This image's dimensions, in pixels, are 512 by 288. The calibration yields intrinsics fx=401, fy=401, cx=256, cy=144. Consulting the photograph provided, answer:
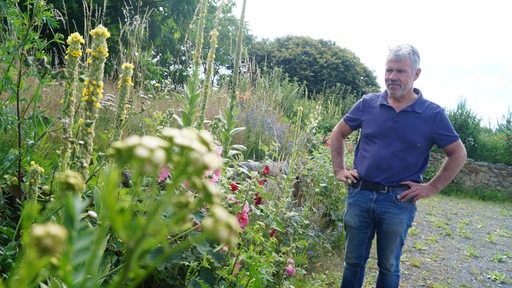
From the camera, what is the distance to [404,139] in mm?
2914

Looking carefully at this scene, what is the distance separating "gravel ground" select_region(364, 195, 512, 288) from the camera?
4914 mm

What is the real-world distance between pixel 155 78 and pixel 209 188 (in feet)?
23.3

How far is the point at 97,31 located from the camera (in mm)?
1406

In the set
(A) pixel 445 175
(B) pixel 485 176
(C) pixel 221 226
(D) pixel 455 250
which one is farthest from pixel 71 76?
(B) pixel 485 176

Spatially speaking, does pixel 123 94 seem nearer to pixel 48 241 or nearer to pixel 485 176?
pixel 48 241

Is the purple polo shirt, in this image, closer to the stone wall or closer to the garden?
the garden

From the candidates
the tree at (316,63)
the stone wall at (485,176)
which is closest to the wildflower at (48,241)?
the stone wall at (485,176)

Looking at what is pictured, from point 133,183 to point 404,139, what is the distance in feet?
7.35

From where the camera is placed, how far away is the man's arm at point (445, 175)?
2.88m

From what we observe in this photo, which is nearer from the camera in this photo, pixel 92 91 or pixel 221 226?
pixel 221 226

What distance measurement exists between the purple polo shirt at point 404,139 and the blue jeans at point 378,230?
0.15m

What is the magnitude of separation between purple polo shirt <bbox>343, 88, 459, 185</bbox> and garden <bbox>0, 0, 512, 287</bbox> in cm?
63

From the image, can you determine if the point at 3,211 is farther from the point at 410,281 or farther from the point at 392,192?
the point at 410,281

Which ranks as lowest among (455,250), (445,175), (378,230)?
(455,250)
